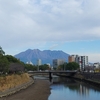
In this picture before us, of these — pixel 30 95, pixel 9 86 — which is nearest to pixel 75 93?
pixel 30 95

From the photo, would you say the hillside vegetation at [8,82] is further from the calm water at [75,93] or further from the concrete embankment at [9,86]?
the calm water at [75,93]

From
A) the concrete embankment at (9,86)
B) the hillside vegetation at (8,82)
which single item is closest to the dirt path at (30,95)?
the concrete embankment at (9,86)

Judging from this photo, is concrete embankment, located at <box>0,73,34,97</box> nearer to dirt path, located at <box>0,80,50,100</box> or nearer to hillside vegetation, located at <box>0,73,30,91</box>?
hillside vegetation, located at <box>0,73,30,91</box>

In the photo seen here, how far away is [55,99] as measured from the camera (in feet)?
140

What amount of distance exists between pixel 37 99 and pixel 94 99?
11.5 metres

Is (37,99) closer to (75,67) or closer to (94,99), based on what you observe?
(94,99)

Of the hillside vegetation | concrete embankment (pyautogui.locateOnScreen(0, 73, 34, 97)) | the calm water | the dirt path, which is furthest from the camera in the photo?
the hillside vegetation

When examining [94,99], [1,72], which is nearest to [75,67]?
[1,72]

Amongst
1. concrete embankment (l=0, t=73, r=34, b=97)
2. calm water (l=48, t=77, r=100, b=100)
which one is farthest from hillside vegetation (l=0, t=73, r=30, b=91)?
calm water (l=48, t=77, r=100, b=100)

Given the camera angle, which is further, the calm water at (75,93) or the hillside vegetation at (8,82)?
the hillside vegetation at (8,82)

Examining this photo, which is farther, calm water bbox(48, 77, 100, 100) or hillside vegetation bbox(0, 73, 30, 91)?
hillside vegetation bbox(0, 73, 30, 91)

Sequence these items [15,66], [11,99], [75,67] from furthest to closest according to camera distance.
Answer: [75,67]
[15,66]
[11,99]

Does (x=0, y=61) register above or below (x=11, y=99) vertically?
above

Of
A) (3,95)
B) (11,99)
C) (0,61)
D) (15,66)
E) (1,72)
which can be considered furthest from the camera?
(15,66)
